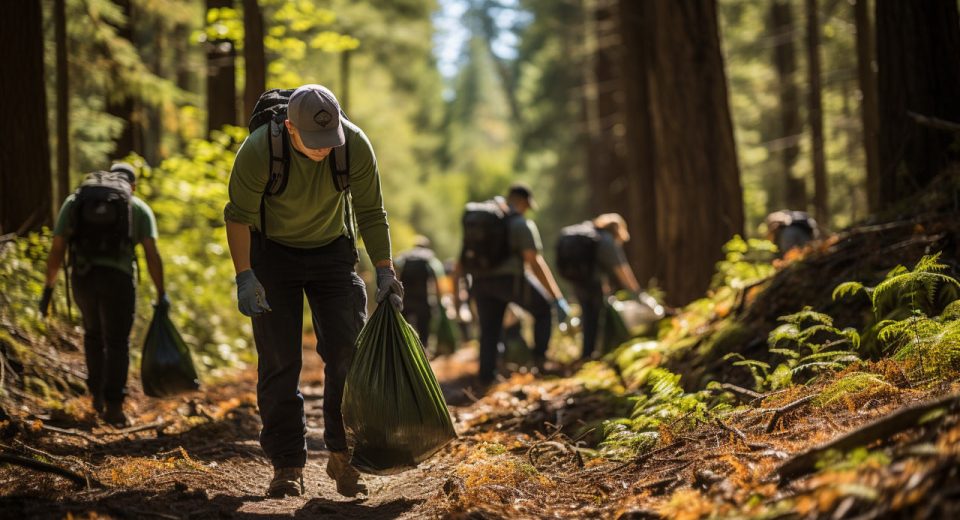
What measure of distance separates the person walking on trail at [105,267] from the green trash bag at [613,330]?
16.2 feet

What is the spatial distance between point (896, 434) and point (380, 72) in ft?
89.1

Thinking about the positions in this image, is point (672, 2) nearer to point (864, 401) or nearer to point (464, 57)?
point (864, 401)

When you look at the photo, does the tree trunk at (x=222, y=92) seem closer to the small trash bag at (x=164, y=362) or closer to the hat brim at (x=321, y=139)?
the small trash bag at (x=164, y=362)

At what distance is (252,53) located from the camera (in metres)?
8.84

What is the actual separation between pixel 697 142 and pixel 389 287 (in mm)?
6368

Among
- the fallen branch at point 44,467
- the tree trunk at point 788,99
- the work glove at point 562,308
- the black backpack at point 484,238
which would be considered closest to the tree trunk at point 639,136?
the tree trunk at point 788,99

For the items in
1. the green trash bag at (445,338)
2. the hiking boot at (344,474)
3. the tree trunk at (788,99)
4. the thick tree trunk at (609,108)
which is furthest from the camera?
the tree trunk at (788,99)

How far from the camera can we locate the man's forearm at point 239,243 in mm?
4555

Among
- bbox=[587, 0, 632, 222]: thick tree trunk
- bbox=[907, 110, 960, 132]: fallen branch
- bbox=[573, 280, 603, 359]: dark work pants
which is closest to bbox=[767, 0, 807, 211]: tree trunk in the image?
bbox=[587, 0, 632, 222]: thick tree trunk

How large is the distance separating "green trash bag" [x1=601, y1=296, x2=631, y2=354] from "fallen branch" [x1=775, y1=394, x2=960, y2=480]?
6439 millimetres

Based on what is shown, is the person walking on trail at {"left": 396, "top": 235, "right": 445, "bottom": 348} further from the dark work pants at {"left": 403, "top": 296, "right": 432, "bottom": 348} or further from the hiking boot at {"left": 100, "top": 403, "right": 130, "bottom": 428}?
the hiking boot at {"left": 100, "top": 403, "right": 130, "bottom": 428}

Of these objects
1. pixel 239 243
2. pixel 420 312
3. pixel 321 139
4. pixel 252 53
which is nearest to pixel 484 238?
pixel 252 53

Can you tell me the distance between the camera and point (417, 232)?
4003 cm

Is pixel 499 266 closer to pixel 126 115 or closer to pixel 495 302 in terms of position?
pixel 495 302
